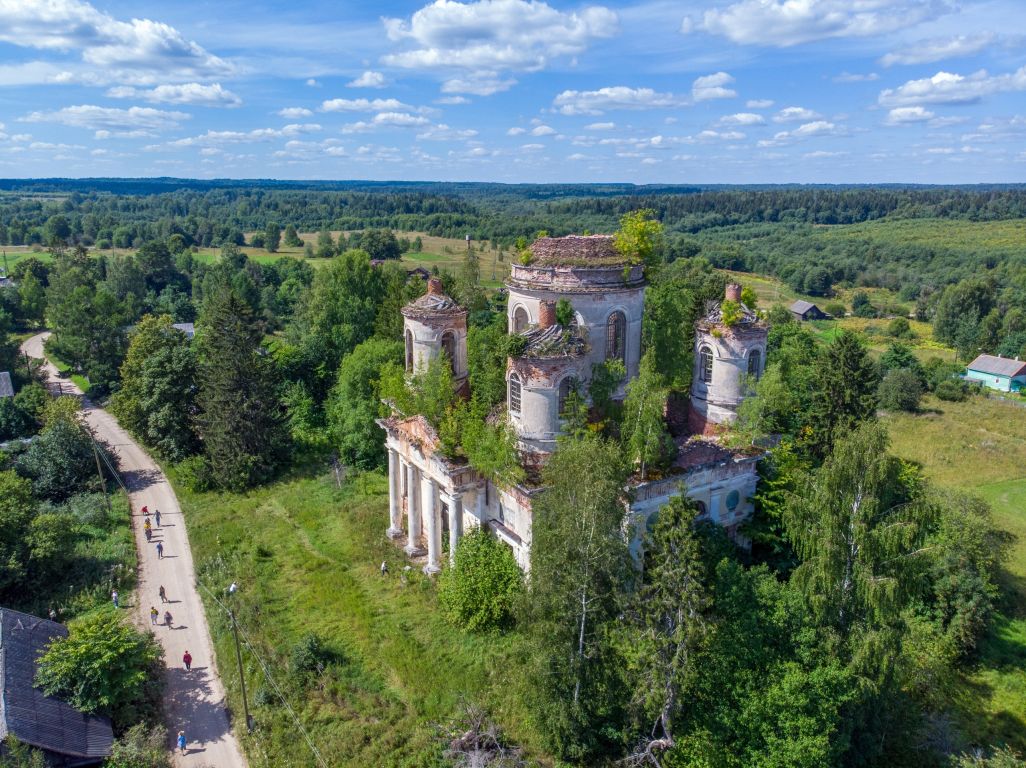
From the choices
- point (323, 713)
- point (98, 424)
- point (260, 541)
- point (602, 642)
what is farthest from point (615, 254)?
point (98, 424)

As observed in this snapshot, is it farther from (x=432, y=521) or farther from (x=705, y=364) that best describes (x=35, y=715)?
(x=705, y=364)

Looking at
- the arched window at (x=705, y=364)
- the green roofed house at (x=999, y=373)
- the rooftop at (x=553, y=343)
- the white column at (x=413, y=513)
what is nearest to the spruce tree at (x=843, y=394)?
the arched window at (x=705, y=364)

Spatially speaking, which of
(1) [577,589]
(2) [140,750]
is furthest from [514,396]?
(2) [140,750]

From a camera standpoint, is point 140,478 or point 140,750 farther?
point 140,478

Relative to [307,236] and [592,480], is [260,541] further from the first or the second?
[307,236]

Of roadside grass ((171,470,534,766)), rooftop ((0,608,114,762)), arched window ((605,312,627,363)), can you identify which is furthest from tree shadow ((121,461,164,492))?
arched window ((605,312,627,363))

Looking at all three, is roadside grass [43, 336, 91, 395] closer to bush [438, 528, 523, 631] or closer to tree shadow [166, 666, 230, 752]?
tree shadow [166, 666, 230, 752]
